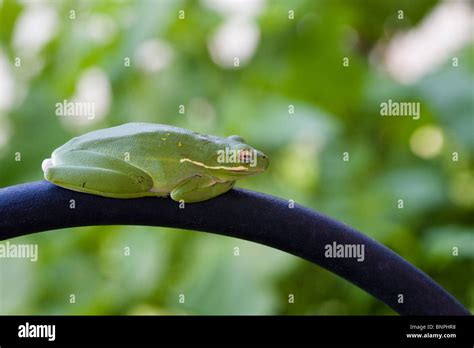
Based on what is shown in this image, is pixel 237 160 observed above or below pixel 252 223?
above

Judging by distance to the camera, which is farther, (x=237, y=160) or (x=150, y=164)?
(x=237, y=160)

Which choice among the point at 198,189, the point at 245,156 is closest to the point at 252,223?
the point at 198,189

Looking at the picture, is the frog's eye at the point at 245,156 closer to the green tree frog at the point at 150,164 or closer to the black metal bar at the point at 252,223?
Answer: the green tree frog at the point at 150,164

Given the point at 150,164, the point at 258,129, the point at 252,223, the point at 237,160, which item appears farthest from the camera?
the point at 258,129

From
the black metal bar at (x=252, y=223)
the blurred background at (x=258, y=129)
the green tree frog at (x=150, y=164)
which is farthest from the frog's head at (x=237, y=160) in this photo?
the blurred background at (x=258, y=129)

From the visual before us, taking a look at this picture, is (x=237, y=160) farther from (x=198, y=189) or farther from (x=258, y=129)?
(x=258, y=129)

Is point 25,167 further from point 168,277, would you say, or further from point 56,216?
point 56,216

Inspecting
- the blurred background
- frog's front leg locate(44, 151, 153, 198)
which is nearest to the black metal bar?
frog's front leg locate(44, 151, 153, 198)
